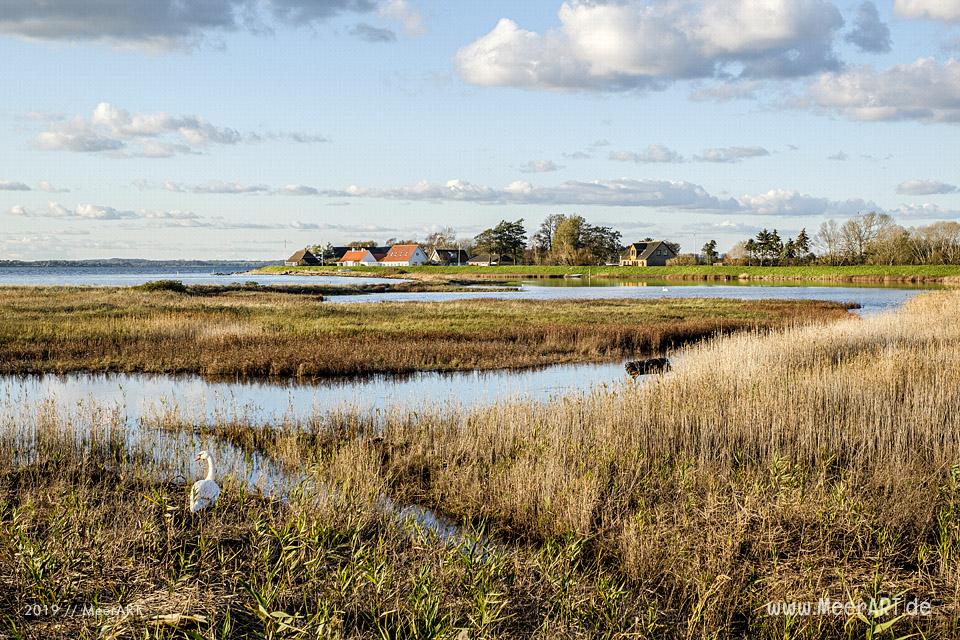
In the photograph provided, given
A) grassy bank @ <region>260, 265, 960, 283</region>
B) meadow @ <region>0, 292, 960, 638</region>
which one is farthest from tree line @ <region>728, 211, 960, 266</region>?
meadow @ <region>0, 292, 960, 638</region>

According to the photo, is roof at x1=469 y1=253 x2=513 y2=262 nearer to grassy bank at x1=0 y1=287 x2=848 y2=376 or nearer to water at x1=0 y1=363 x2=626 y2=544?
grassy bank at x1=0 y1=287 x2=848 y2=376

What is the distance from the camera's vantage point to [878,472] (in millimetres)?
8633

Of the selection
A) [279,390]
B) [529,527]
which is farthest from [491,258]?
[529,527]

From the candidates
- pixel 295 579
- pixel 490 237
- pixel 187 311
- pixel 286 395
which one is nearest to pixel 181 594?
pixel 295 579

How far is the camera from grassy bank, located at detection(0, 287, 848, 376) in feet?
73.6

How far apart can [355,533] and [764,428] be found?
6.67m

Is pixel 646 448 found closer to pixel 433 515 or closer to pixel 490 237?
pixel 433 515

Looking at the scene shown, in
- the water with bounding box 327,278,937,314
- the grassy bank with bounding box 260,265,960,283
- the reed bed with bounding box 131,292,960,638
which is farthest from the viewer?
the grassy bank with bounding box 260,265,960,283

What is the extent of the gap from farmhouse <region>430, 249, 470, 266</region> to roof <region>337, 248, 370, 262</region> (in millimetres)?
18677

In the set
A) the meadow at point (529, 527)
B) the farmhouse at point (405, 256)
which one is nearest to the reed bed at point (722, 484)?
the meadow at point (529, 527)

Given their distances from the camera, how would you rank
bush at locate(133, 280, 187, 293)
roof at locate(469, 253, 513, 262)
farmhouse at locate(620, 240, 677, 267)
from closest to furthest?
bush at locate(133, 280, 187, 293) < farmhouse at locate(620, 240, 677, 267) < roof at locate(469, 253, 513, 262)

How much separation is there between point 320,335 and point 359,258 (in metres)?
157

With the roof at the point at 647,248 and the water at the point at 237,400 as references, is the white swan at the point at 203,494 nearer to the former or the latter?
the water at the point at 237,400

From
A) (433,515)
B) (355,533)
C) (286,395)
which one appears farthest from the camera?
(286,395)
